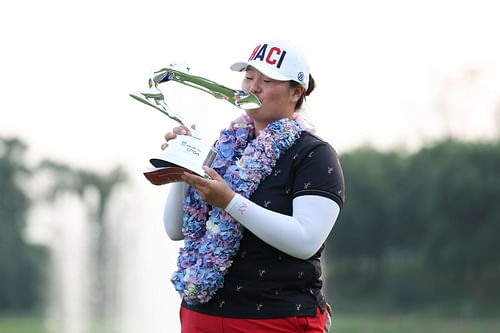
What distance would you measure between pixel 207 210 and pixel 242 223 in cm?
30

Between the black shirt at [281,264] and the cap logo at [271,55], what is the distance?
0.27 metres

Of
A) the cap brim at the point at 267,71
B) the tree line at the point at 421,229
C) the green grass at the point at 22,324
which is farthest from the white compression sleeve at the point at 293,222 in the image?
the tree line at the point at 421,229

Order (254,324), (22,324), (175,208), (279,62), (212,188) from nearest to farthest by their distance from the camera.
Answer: (212,188) < (254,324) < (279,62) < (175,208) < (22,324)

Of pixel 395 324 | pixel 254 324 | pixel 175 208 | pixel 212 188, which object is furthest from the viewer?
pixel 395 324

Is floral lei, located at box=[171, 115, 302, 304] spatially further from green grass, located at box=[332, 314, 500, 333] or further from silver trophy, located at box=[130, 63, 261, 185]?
green grass, located at box=[332, 314, 500, 333]

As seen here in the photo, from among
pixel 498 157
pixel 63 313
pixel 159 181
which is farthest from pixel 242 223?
pixel 498 157

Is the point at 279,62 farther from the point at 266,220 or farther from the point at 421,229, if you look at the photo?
the point at 421,229

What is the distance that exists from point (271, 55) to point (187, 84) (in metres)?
0.28

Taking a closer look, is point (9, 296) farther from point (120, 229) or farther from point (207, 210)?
point (207, 210)

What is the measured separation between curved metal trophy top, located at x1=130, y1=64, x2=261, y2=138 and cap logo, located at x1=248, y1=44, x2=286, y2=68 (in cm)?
13

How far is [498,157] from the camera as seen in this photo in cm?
3061

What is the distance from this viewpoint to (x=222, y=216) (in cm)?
319

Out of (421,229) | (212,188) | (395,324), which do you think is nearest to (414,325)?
(395,324)

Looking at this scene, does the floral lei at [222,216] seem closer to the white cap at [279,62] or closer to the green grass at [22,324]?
the white cap at [279,62]
